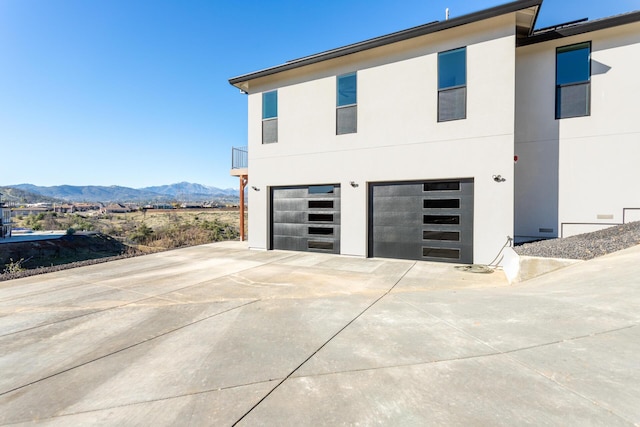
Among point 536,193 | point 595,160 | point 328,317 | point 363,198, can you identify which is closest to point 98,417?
point 328,317

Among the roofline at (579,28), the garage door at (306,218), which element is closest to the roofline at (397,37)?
the roofline at (579,28)

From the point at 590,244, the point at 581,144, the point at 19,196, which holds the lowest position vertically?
the point at 590,244

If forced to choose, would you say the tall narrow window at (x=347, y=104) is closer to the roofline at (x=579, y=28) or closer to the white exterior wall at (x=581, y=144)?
the white exterior wall at (x=581, y=144)

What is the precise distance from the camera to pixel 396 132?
920 centimetres

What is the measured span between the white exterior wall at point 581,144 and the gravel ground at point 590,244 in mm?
791

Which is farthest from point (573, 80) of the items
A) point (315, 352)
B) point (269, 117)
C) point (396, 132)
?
point (315, 352)

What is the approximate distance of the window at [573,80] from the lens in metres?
8.50

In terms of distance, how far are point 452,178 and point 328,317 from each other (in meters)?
6.02

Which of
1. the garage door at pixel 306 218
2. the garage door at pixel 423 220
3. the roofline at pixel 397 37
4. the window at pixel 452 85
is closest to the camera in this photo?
the roofline at pixel 397 37

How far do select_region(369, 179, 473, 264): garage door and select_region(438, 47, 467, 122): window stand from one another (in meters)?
1.91

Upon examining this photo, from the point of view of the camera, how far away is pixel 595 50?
8438mm

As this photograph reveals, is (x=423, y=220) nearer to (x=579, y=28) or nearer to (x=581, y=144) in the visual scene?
(x=581, y=144)

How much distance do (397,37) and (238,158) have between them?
8209 millimetres

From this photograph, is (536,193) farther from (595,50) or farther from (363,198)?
(363,198)
